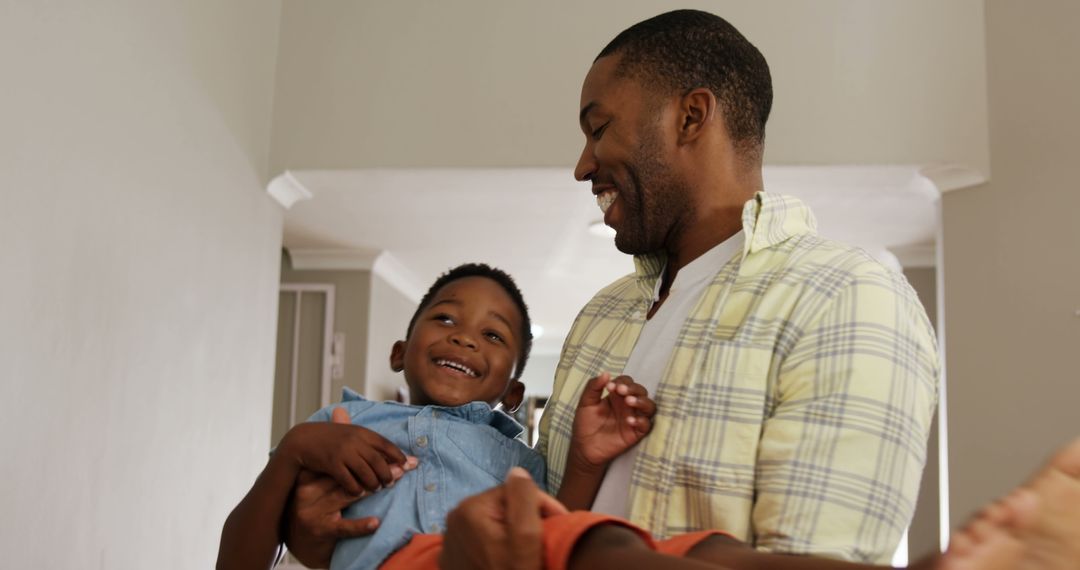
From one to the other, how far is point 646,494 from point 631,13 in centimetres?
270

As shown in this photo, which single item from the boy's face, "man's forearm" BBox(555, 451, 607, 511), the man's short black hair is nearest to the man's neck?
the man's short black hair

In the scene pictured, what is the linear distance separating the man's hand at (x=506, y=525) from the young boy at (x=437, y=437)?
288mm

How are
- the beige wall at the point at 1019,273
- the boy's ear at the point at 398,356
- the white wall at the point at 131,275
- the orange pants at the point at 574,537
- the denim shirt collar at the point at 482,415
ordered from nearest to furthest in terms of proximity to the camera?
1. the orange pants at the point at 574,537
2. the denim shirt collar at the point at 482,415
3. the boy's ear at the point at 398,356
4. the white wall at the point at 131,275
5. the beige wall at the point at 1019,273

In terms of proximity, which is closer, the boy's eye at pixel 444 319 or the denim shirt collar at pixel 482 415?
the denim shirt collar at pixel 482 415

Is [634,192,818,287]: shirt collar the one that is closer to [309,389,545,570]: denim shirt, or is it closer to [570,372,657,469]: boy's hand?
[570,372,657,469]: boy's hand

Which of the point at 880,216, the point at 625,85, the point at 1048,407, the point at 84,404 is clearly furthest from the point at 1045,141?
the point at 84,404

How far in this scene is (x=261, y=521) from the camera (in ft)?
4.51

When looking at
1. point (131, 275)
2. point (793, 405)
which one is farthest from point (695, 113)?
point (131, 275)

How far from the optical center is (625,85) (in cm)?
135

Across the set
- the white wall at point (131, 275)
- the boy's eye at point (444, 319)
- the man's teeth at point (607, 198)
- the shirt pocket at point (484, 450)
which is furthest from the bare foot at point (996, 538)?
the white wall at point (131, 275)

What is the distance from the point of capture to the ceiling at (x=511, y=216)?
3574mm

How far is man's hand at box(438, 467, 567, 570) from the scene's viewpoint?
2.67 ft

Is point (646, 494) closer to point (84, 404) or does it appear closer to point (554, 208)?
point (84, 404)

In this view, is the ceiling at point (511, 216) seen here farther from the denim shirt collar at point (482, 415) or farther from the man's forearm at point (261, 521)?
the man's forearm at point (261, 521)
